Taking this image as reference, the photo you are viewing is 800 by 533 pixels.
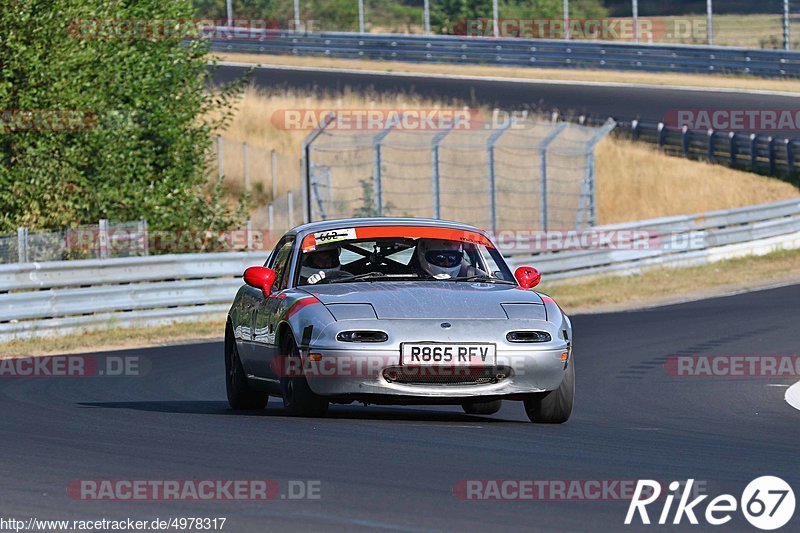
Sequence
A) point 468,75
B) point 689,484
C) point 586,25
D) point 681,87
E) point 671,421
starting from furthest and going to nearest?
point 586,25, point 468,75, point 681,87, point 671,421, point 689,484

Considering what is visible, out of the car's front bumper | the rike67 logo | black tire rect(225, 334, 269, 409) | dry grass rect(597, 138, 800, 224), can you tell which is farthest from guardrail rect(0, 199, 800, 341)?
the rike67 logo

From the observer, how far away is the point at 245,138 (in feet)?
130

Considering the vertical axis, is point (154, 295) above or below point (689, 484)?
below

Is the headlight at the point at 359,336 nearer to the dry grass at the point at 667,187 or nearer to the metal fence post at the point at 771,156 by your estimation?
the dry grass at the point at 667,187

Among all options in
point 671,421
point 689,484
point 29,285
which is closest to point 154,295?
point 29,285

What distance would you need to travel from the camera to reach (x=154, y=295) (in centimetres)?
2153

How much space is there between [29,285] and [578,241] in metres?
10.7

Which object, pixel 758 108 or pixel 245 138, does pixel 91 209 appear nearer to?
pixel 245 138

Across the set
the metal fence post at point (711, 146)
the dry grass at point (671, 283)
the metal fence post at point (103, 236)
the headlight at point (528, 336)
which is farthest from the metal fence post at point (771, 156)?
the headlight at point (528, 336)

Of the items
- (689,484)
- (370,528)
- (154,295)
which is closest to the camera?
(370,528)

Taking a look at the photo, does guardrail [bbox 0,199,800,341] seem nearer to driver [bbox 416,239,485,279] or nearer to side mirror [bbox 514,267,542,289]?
driver [bbox 416,239,485,279]

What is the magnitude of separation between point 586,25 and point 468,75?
10.9 m

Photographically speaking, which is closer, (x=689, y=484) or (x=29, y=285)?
(x=689, y=484)

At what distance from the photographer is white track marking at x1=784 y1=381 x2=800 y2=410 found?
37.7ft
